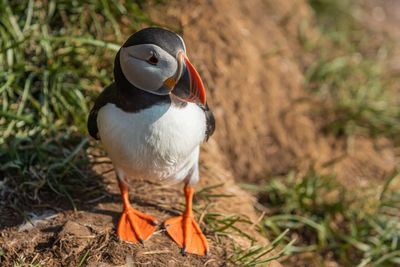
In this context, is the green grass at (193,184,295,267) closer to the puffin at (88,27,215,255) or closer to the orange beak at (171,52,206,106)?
the puffin at (88,27,215,255)

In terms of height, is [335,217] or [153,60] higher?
[153,60]

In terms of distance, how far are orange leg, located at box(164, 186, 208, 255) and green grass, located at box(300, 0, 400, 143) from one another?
2.40 m

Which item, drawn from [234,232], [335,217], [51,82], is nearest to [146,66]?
[234,232]

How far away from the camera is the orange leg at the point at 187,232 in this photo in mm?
2508

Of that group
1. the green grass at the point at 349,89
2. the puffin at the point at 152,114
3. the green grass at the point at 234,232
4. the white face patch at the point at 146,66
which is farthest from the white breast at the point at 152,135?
the green grass at the point at 349,89

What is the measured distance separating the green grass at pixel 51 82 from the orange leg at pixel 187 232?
29.2 inches

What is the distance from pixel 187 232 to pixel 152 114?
2.73 feet

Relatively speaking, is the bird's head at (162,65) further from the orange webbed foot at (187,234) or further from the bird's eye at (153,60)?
the orange webbed foot at (187,234)

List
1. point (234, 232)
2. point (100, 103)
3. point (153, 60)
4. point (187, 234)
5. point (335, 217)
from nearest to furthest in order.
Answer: point (153, 60)
point (100, 103)
point (187, 234)
point (234, 232)
point (335, 217)

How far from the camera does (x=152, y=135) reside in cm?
217

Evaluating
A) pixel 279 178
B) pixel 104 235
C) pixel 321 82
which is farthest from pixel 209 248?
pixel 321 82

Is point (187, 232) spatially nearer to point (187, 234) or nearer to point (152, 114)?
point (187, 234)

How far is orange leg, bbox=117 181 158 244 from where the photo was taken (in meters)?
2.46

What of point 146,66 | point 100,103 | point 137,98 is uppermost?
point 146,66
